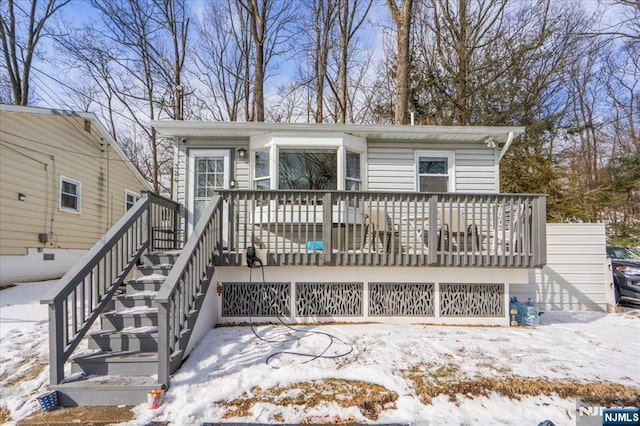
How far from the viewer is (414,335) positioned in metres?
4.19

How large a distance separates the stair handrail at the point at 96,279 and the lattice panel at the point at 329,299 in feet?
7.82

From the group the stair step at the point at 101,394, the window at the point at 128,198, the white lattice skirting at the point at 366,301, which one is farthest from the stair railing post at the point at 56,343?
the window at the point at 128,198

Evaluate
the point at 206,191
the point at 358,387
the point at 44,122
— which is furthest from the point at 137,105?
the point at 358,387

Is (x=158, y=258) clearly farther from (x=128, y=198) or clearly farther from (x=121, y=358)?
(x=128, y=198)

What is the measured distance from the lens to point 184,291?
131 inches

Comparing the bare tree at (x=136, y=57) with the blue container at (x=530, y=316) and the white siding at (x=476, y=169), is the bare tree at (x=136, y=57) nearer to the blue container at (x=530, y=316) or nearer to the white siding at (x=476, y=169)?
the white siding at (x=476, y=169)

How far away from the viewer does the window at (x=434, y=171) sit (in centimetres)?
627

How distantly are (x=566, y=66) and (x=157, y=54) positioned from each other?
1680 centimetres

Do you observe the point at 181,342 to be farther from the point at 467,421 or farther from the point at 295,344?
the point at 467,421

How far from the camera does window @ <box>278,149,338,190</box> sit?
233 inches

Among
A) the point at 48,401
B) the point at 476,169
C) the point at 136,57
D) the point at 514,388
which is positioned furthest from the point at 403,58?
the point at 136,57

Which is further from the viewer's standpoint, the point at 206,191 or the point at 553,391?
the point at 206,191

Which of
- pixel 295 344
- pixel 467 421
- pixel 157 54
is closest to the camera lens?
pixel 467 421

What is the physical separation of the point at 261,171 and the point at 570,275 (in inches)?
251
